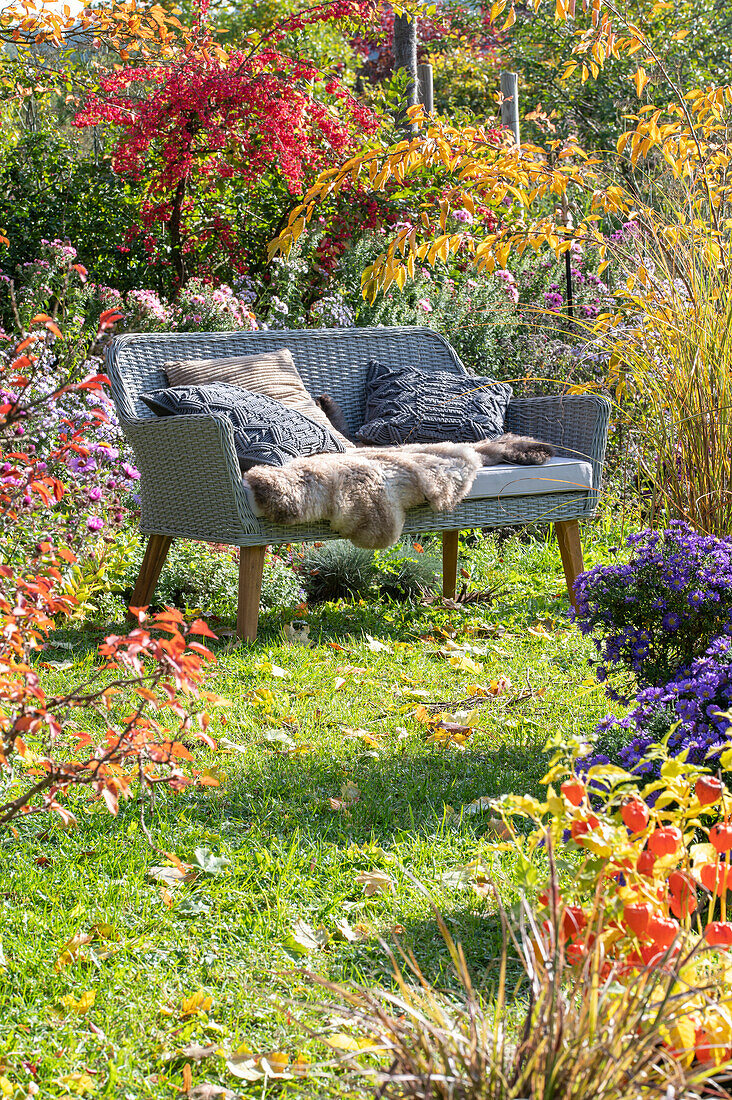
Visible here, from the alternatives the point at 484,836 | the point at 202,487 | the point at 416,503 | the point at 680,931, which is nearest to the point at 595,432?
the point at 416,503

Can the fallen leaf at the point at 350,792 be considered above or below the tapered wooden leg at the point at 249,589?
below

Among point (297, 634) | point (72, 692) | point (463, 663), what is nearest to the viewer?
point (72, 692)

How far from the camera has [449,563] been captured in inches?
163

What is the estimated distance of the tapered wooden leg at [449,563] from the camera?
4109 mm

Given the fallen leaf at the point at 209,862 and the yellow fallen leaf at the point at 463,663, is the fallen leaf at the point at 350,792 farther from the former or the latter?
the yellow fallen leaf at the point at 463,663

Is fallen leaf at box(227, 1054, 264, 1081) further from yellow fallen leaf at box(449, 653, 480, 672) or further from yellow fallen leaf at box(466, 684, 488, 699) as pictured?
yellow fallen leaf at box(449, 653, 480, 672)

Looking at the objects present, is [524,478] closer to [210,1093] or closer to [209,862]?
[209,862]

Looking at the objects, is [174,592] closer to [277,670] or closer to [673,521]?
[277,670]

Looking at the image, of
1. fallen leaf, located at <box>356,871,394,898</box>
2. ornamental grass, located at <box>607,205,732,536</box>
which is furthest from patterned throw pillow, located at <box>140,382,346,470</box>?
fallen leaf, located at <box>356,871,394,898</box>

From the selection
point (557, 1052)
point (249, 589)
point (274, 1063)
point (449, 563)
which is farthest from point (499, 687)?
point (557, 1052)

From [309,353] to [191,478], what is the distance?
120 centimetres

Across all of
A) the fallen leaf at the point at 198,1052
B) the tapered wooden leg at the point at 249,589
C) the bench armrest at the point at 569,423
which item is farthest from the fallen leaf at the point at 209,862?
the bench armrest at the point at 569,423

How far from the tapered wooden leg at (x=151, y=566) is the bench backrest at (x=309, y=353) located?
0.48 m

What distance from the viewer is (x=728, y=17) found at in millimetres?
12844
